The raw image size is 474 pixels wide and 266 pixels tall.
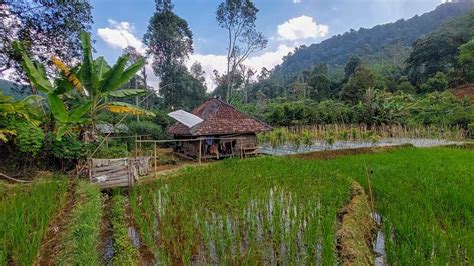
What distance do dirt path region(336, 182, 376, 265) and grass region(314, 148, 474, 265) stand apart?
1.04 feet

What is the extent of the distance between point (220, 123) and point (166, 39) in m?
16.1

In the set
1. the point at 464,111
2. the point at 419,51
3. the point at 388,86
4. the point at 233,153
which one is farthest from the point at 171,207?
the point at 419,51

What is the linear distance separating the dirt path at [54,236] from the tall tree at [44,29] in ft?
23.1

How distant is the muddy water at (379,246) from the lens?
409cm

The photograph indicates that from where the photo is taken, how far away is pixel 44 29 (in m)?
10.8

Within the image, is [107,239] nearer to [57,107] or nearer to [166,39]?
[57,107]

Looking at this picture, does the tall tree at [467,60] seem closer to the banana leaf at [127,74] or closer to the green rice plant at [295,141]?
the green rice plant at [295,141]

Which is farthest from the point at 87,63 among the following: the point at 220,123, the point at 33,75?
the point at 220,123

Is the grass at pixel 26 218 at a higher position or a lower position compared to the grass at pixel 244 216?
higher

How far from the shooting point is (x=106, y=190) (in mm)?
8023

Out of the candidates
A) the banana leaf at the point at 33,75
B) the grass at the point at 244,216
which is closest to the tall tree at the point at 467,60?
the grass at the point at 244,216

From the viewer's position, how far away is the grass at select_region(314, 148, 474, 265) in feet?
11.8

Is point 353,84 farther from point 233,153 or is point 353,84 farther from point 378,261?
point 378,261

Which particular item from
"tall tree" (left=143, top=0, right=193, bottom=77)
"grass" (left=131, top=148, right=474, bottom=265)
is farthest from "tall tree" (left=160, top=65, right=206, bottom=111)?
"grass" (left=131, top=148, right=474, bottom=265)
